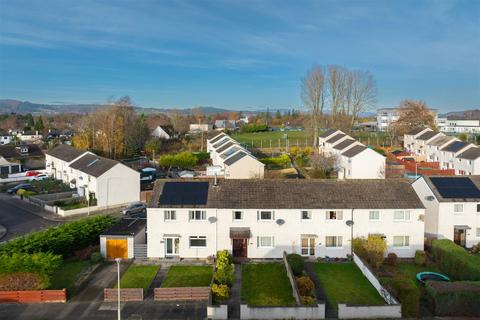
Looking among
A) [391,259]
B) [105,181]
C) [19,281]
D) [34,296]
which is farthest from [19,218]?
[391,259]

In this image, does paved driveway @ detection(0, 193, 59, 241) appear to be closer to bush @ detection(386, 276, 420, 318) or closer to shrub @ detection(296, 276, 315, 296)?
shrub @ detection(296, 276, 315, 296)

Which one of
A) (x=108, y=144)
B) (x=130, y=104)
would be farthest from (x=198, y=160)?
(x=130, y=104)

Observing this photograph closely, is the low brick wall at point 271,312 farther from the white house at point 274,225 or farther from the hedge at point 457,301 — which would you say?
the white house at point 274,225

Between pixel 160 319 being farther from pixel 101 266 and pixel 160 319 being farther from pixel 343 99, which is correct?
pixel 343 99

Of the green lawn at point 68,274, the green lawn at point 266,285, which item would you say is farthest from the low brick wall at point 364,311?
the green lawn at point 68,274

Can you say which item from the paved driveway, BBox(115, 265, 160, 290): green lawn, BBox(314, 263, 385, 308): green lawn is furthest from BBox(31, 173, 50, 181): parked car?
BBox(314, 263, 385, 308): green lawn

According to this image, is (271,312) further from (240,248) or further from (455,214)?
(455,214)
